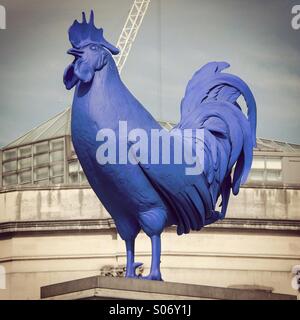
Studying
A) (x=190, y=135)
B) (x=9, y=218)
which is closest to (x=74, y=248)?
(x=9, y=218)

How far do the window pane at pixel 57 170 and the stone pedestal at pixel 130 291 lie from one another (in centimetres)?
1315

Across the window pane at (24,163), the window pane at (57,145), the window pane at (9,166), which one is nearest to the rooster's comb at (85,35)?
the window pane at (57,145)

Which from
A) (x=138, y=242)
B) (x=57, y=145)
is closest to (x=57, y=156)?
(x=57, y=145)

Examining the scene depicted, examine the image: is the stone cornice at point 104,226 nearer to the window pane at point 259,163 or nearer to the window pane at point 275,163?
the window pane at point 275,163

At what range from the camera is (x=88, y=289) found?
121 ft

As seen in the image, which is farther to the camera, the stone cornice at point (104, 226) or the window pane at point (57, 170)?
the window pane at point (57, 170)

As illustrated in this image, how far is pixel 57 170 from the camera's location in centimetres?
5122

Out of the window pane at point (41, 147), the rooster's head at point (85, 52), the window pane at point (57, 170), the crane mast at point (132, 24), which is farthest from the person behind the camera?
the window pane at point (41, 147)

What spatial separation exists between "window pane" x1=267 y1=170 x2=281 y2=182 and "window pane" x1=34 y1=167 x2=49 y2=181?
477 cm

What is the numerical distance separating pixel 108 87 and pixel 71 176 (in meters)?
13.2

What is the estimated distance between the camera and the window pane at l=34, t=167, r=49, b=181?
51219mm

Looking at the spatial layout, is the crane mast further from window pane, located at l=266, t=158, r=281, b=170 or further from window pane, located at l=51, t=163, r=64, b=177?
window pane, located at l=266, t=158, r=281, b=170

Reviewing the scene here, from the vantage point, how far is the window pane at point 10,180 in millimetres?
51438

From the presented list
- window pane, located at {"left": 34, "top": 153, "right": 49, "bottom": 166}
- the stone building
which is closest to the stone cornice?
the stone building
